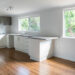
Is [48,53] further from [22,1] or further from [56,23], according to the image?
[22,1]

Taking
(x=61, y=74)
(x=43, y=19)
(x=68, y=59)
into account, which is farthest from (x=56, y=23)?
Answer: (x=61, y=74)

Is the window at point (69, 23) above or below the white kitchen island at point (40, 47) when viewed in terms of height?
above

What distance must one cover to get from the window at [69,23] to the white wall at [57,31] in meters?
0.20

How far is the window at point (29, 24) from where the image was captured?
5093 mm

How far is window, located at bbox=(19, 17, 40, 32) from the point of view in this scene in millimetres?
5093

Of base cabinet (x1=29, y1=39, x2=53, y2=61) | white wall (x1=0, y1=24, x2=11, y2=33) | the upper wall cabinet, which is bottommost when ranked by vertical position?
base cabinet (x1=29, y1=39, x2=53, y2=61)

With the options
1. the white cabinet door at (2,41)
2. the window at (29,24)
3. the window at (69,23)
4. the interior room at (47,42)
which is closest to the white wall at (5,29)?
the white cabinet door at (2,41)

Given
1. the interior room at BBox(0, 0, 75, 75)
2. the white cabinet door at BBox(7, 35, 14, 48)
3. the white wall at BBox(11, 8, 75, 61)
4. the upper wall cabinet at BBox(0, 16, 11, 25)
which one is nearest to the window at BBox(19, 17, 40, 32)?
the interior room at BBox(0, 0, 75, 75)

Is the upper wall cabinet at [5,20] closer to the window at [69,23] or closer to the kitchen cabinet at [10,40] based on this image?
the kitchen cabinet at [10,40]

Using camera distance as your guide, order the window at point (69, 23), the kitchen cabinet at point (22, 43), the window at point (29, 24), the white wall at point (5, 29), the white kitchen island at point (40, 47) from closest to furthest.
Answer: the white kitchen island at point (40, 47), the window at point (69, 23), the kitchen cabinet at point (22, 43), the window at point (29, 24), the white wall at point (5, 29)

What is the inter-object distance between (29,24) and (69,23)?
2.49 meters

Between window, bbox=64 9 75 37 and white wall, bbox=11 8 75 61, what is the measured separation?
0.20 meters

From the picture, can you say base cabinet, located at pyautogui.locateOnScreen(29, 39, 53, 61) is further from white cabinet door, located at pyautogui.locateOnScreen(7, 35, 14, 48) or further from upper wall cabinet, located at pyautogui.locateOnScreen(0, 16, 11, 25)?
upper wall cabinet, located at pyautogui.locateOnScreen(0, 16, 11, 25)

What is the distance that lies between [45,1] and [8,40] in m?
3.67
